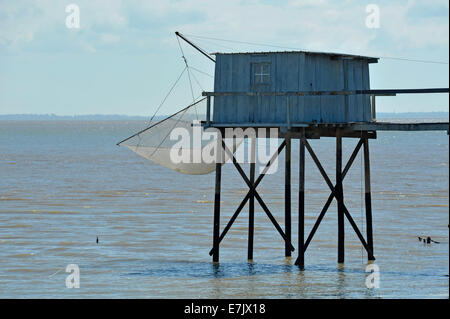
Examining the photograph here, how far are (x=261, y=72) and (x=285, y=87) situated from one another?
2.87 feet

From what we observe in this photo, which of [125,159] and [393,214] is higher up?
[125,159]

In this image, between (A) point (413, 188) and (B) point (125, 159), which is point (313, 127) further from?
(B) point (125, 159)

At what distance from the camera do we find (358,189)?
213 ft

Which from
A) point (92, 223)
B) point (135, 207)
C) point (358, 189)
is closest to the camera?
point (92, 223)

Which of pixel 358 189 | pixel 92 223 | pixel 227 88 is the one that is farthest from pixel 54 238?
pixel 358 189

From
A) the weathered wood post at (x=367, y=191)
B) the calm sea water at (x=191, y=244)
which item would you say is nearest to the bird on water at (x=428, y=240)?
the calm sea water at (x=191, y=244)

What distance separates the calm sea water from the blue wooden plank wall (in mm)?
4684

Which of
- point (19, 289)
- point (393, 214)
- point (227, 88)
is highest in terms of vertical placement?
point (227, 88)

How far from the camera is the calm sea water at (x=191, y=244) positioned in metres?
28.0

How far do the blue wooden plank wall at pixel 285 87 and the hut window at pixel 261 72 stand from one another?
10cm

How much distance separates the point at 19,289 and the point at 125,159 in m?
84.2

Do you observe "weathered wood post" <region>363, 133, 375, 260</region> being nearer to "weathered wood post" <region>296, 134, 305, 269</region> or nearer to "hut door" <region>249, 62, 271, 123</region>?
"weathered wood post" <region>296, 134, 305, 269</region>

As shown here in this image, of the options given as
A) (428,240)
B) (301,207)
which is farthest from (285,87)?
(428,240)

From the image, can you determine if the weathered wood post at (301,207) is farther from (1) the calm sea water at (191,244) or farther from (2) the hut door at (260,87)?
(2) the hut door at (260,87)
